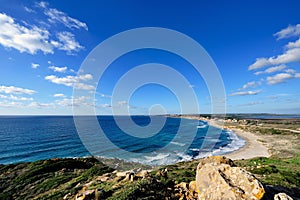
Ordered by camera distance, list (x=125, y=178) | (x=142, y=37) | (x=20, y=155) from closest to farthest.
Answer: (x=125, y=178), (x=142, y=37), (x=20, y=155)

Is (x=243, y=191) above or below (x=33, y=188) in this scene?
above

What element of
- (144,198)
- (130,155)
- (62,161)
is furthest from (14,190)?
(130,155)

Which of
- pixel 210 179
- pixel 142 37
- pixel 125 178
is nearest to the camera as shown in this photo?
pixel 210 179

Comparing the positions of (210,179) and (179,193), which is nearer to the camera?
(210,179)

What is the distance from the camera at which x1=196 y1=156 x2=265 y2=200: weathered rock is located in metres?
5.71

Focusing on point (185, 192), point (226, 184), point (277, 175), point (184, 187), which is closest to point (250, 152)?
point (277, 175)

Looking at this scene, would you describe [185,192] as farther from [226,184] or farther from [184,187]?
[226,184]

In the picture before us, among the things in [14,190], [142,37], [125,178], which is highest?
[142,37]

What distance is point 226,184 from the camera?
619cm

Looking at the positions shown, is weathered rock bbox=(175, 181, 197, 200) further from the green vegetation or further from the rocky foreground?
the green vegetation

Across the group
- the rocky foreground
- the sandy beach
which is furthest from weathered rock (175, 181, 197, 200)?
the sandy beach

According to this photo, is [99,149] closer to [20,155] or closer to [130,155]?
[130,155]

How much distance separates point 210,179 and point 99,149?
39.9 meters

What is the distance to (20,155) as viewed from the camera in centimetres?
3647
